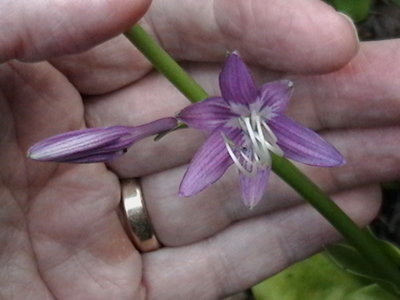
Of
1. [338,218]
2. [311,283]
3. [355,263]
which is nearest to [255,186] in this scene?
[338,218]

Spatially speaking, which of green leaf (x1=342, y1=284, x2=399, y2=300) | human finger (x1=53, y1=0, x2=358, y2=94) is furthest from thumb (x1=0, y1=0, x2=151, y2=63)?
green leaf (x1=342, y1=284, x2=399, y2=300)

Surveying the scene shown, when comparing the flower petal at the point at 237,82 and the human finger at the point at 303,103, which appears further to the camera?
the human finger at the point at 303,103

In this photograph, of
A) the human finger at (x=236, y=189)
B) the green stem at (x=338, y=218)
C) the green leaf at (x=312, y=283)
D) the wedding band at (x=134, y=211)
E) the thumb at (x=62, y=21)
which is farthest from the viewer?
the green leaf at (x=312, y=283)

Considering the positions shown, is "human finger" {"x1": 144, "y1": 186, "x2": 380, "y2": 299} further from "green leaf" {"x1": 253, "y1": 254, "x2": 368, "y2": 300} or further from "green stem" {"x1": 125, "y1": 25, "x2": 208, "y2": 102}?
"green stem" {"x1": 125, "y1": 25, "x2": 208, "y2": 102}

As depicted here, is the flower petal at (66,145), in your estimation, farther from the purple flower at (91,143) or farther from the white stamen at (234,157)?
the white stamen at (234,157)

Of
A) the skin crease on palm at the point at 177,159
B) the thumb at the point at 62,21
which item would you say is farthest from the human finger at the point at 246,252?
the thumb at the point at 62,21
